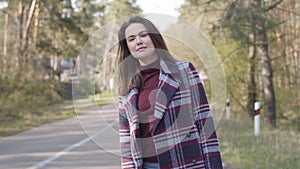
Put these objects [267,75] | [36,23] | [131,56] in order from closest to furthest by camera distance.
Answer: [131,56] < [267,75] < [36,23]

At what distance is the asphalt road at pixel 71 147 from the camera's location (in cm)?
317

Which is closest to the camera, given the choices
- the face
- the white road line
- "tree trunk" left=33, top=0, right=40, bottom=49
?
the face

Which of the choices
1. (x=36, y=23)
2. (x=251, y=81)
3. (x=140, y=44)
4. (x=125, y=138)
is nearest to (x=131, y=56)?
(x=140, y=44)

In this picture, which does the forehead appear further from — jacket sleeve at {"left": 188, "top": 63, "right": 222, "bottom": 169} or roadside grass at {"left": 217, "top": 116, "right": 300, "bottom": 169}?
roadside grass at {"left": 217, "top": 116, "right": 300, "bottom": 169}

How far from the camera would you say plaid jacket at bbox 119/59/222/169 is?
8.38 feet

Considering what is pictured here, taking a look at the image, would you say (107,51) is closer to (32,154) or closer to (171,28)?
(171,28)

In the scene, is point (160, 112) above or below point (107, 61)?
below

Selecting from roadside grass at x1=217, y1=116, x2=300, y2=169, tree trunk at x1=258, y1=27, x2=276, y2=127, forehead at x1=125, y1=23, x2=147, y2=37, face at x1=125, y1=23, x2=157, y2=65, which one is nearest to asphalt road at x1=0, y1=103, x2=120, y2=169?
face at x1=125, y1=23, x2=157, y2=65

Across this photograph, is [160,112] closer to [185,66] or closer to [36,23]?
[185,66]

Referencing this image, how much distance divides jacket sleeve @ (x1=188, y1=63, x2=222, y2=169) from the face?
0.86 ft

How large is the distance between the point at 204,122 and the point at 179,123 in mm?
159

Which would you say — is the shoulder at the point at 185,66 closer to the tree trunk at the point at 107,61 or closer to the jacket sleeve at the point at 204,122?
the jacket sleeve at the point at 204,122

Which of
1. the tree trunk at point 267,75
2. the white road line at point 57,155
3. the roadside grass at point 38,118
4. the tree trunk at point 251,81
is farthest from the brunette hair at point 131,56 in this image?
the tree trunk at point 251,81

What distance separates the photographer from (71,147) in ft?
36.0
